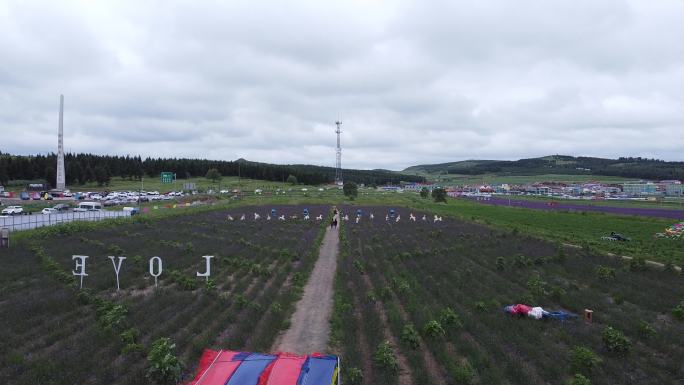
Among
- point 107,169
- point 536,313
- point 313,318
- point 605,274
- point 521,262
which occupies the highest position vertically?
point 107,169

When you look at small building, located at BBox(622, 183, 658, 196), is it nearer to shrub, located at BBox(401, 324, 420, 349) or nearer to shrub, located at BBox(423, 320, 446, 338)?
shrub, located at BBox(423, 320, 446, 338)

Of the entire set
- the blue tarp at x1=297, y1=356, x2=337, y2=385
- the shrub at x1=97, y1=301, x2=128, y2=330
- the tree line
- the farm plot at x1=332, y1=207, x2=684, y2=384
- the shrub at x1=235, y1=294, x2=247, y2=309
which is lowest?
the farm plot at x1=332, y1=207, x2=684, y2=384

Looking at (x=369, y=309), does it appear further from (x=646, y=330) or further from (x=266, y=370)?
(x=266, y=370)

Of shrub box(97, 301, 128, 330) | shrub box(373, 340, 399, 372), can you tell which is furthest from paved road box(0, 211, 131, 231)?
shrub box(373, 340, 399, 372)

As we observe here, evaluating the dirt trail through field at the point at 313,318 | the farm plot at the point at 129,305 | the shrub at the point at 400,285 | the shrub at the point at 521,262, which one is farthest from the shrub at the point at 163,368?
the shrub at the point at 521,262

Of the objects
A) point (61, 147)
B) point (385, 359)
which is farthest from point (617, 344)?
point (61, 147)
